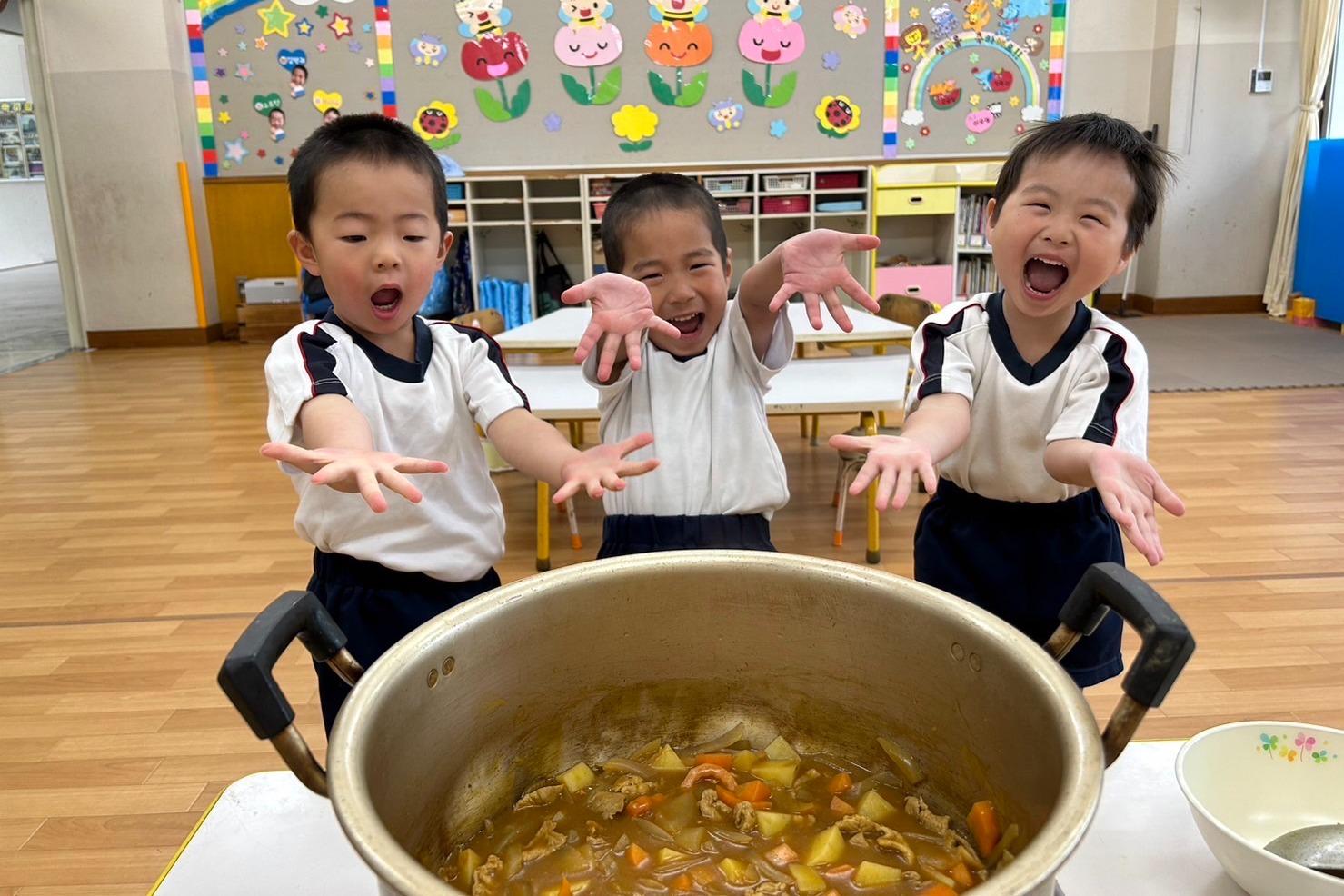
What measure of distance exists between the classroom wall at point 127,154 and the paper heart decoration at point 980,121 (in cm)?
518

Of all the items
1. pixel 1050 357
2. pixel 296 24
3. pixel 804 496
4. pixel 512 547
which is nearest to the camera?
pixel 1050 357

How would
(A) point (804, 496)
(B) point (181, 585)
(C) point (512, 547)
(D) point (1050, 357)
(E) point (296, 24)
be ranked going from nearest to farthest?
1. (D) point (1050, 357)
2. (B) point (181, 585)
3. (C) point (512, 547)
4. (A) point (804, 496)
5. (E) point (296, 24)

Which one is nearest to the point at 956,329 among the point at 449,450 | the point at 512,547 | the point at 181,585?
the point at 449,450

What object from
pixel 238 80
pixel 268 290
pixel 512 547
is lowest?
pixel 512 547

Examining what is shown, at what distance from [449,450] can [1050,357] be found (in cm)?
72

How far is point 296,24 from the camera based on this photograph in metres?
6.20

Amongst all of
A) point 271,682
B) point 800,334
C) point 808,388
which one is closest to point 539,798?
point 271,682

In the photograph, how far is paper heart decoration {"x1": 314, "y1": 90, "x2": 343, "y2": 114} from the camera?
629 cm

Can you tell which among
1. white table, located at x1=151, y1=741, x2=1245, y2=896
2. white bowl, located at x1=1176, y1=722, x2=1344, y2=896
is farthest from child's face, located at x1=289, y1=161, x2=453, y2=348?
white bowl, located at x1=1176, y1=722, x2=1344, y2=896

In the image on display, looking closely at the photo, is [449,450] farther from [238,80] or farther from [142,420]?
[238,80]

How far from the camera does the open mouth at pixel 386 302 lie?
1081mm

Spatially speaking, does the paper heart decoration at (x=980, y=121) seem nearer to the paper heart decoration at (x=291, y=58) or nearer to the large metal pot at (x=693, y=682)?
the paper heart decoration at (x=291, y=58)

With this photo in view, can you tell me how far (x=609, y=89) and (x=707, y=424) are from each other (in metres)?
5.49

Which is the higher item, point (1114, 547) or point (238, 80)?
point (238, 80)
